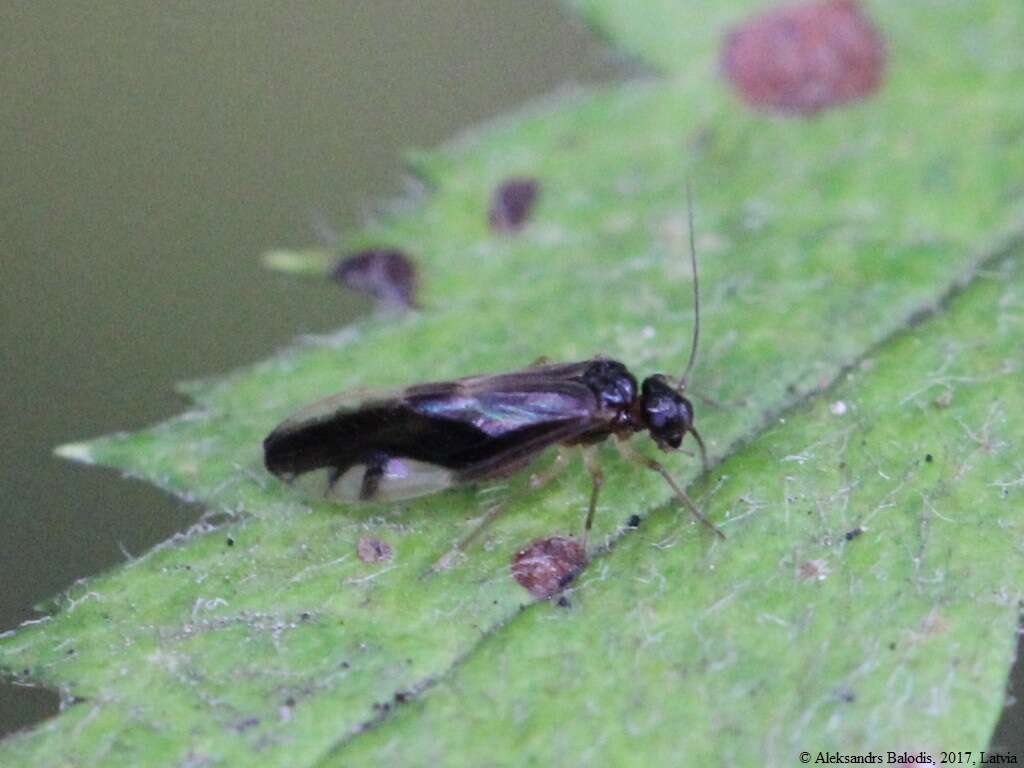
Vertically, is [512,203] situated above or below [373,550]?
above

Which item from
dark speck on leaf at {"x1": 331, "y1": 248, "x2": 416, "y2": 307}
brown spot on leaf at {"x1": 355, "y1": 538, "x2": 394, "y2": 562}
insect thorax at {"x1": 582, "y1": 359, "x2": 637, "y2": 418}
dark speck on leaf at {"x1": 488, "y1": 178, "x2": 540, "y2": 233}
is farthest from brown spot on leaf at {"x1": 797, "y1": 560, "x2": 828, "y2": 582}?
dark speck on leaf at {"x1": 488, "y1": 178, "x2": 540, "y2": 233}

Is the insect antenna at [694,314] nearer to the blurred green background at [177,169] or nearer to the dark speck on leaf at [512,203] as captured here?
the dark speck on leaf at [512,203]

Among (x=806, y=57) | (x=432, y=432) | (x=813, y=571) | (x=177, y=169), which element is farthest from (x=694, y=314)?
(x=177, y=169)

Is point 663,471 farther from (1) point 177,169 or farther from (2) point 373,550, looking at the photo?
(1) point 177,169

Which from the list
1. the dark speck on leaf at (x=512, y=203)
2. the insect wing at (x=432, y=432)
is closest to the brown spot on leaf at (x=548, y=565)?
the insect wing at (x=432, y=432)

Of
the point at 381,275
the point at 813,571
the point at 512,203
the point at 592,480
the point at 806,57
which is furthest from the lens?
the point at 806,57

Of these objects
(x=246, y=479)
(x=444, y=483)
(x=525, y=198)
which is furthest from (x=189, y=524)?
(x=525, y=198)
